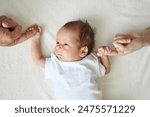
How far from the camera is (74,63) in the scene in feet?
4.38

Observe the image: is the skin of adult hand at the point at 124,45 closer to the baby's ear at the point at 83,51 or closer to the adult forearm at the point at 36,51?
the baby's ear at the point at 83,51

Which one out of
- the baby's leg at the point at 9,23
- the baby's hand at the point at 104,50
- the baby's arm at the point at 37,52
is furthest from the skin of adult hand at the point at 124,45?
the baby's leg at the point at 9,23

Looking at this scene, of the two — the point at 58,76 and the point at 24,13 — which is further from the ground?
the point at 24,13

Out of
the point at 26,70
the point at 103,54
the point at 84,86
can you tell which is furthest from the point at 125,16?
the point at 26,70

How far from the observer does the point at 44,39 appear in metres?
1.38

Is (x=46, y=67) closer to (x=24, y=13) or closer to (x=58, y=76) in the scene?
(x=58, y=76)

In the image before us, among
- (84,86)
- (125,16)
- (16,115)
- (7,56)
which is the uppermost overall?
(125,16)

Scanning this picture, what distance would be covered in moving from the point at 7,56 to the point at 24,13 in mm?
190

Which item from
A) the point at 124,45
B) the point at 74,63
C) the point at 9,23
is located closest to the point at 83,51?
the point at 74,63

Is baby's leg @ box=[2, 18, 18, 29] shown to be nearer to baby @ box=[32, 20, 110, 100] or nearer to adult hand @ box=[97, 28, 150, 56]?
baby @ box=[32, 20, 110, 100]

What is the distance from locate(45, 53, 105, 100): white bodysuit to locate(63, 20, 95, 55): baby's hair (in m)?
0.06

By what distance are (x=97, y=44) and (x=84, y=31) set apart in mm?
102

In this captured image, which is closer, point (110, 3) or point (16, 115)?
point (16, 115)

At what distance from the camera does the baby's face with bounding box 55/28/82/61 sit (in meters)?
1.31
